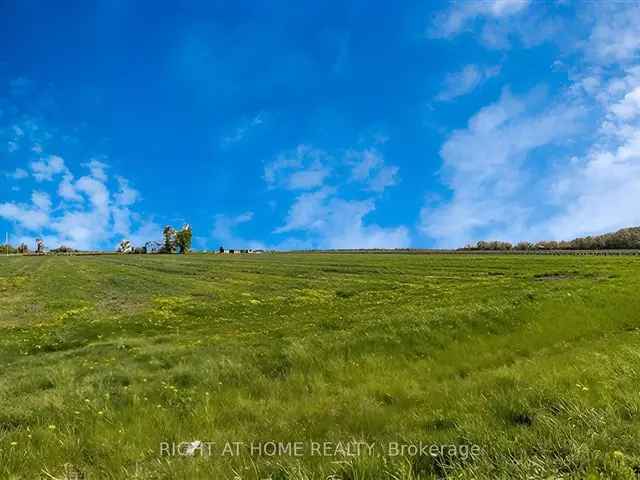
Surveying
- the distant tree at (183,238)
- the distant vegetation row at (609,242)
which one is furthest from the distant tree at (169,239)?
the distant vegetation row at (609,242)

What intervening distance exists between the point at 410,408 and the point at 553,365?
495 cm

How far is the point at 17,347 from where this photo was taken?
18.3 m

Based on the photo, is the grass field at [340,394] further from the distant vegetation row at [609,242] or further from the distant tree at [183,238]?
the distant tree at [183,238]

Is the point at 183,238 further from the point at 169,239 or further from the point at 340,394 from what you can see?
the point at 340,394

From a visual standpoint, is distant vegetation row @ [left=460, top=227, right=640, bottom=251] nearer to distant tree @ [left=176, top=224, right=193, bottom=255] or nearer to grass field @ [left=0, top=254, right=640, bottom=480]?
grass field @ [left=0, top=254, right=640, bottom=480]

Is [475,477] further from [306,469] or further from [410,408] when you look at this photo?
[410,408]

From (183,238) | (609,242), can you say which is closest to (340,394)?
(609,242)

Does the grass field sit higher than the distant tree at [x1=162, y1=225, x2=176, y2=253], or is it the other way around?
the distant tree at [x1=162, y1=225, x2=176, y2=253]

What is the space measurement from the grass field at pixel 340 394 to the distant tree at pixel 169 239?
182 metres

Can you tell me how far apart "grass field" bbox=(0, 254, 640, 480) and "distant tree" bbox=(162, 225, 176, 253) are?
597 feet

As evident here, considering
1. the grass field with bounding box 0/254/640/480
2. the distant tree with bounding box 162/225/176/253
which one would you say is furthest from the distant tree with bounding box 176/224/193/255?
the grass field with bounding box 0/254/640/480

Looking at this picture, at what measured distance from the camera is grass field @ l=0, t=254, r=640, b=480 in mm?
5520

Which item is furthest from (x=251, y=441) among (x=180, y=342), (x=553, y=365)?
(x=180, y=342)

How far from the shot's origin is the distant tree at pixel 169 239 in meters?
197
